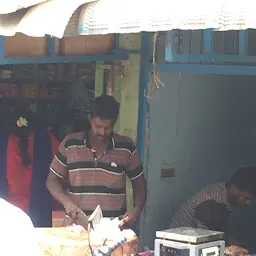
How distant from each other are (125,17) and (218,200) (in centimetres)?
181

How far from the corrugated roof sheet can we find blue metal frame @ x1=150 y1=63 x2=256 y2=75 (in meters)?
1.09

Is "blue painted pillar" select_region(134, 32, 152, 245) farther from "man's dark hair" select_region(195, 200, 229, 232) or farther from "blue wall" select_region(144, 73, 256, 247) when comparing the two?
"man's dark hair" select_region(195, 200, 229, 232)

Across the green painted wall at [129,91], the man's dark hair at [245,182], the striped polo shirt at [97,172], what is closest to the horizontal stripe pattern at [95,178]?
the striped polo shirt at [97,172]

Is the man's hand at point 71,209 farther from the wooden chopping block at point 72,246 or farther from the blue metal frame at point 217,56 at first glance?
the blue metal frame at point 217,56

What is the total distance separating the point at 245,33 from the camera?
16.1ft

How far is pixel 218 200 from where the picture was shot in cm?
517

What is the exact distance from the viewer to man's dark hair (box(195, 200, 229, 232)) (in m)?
4.89

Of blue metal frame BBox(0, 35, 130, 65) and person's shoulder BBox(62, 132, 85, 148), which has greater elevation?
blue metal frame BBox(0, 35, 130, 65)

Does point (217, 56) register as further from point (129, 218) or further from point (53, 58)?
point (53, 58)

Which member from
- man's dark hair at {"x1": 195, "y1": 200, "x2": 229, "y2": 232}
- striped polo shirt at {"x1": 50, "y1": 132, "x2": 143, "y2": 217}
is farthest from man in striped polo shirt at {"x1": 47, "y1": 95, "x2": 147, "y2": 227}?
man's dark hair at {"x1": 195, "y1": 200, "x2": 229, "y2": 232}

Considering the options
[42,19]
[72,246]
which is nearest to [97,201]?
[72,246]

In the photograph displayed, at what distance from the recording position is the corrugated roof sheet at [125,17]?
346 centimetres

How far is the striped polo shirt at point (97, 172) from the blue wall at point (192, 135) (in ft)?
2.85

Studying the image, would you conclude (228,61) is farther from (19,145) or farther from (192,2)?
(19,145)
